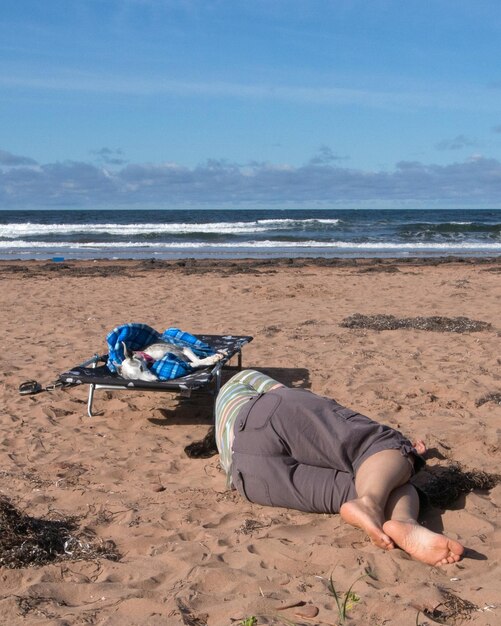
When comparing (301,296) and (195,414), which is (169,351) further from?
(301,296)

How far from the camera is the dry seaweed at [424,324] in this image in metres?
8.47

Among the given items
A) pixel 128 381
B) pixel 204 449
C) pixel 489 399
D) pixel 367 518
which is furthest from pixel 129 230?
pixel 367 518

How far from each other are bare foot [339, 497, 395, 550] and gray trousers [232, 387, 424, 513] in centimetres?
21

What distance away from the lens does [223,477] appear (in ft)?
14.1

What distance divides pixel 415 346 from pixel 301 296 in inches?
172

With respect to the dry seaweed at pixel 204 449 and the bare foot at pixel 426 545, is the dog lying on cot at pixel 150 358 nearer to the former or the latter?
the dry seaweed at pixel 204 449

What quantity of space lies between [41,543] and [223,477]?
1.32 metres

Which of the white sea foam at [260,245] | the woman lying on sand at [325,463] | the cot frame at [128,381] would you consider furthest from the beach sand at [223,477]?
the white sea foam at [260,245]

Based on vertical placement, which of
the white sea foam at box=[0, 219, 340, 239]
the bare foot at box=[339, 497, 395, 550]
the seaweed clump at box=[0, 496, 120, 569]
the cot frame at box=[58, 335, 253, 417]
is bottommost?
the seaweed clump at box=[0, 496, 120, 569]

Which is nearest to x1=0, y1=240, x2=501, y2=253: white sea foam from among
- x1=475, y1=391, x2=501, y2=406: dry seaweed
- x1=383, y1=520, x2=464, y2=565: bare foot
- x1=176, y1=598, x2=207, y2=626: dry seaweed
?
x1=475, y1=391, x2=501, y2=406: dry seaweed

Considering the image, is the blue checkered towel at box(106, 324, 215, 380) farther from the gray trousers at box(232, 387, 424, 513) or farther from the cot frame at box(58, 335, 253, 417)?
the gray trousers at box(232, 387, 424, 513)

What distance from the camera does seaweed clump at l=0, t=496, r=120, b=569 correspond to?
3.12 meters

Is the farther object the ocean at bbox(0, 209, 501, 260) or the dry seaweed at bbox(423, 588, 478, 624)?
the ocean at bbox(0, 209, 501, 260)

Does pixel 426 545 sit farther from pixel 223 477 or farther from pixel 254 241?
pixel 254 241
